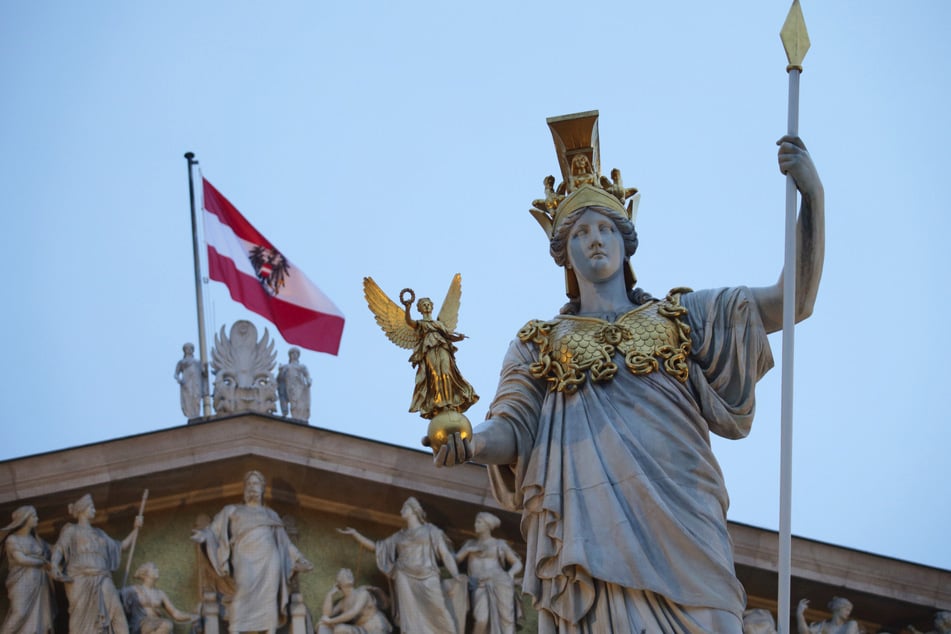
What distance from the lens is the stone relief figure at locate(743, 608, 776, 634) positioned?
21.9 meters

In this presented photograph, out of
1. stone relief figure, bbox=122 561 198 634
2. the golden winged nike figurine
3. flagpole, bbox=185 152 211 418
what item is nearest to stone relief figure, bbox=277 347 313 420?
flagpole, bbox=185 152 211 418

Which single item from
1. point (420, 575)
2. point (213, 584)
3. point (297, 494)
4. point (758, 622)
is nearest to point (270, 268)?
point (297, 494)

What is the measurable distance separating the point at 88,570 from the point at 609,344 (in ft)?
44.2

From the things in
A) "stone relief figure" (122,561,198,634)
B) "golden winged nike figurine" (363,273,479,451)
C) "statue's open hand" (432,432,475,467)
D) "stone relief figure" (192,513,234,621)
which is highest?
"stone relief figure" (192,513,234,621)

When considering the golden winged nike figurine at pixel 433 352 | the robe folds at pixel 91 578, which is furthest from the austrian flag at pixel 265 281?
the golden winged nike figurine at pixel 433 352

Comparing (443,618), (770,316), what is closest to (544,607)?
(770,316)

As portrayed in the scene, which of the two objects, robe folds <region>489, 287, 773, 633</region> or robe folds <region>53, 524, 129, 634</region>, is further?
robe folds <region>53, 524, 129, 634</region>

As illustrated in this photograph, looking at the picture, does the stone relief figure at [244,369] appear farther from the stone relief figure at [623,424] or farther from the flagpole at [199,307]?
the stone relief figure at [623,424]

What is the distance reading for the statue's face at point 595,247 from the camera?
9922mm

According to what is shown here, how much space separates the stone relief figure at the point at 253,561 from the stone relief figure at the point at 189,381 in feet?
6.17

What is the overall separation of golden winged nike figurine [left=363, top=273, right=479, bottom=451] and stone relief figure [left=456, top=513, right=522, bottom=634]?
520 inches

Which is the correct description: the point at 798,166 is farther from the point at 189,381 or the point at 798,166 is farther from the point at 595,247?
the point at 189,381

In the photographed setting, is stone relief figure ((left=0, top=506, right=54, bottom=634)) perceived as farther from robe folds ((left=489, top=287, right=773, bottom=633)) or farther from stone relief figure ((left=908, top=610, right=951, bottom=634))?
robe folds ((left=489, top=287, right=773, bottom=633))

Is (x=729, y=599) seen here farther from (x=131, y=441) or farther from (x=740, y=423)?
(x=131, y=441)
